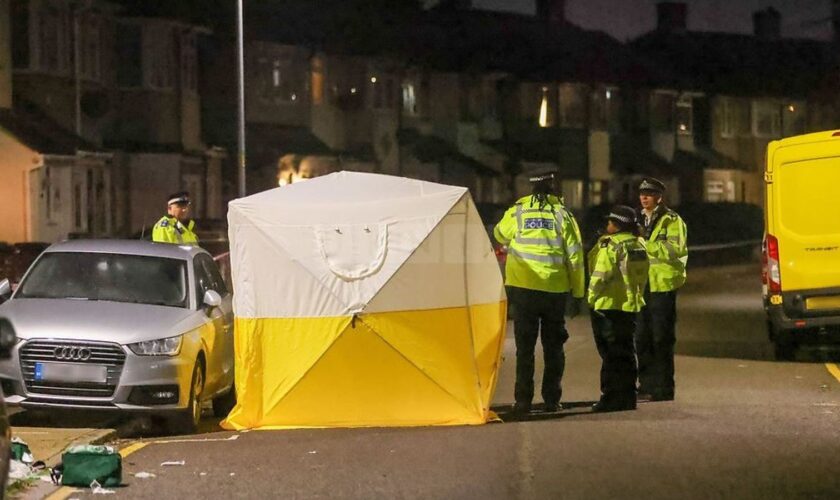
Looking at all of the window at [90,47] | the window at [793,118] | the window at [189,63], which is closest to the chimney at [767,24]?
the window at [793,118]

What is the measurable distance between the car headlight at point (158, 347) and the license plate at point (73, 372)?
269 millimetres

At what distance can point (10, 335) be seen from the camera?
23.4ft

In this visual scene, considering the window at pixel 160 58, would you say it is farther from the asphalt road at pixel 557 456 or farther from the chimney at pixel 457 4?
the asphalt road at pixel 557 456

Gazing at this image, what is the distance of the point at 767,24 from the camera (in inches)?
2980

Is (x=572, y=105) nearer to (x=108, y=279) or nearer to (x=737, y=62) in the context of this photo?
(x=737, y=62)

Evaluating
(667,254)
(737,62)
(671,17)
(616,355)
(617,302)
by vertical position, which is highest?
(671,17)

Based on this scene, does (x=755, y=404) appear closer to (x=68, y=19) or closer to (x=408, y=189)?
(x=408, y=189)

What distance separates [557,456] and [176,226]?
6027mm

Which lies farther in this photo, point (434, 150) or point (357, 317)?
point (434, 150)

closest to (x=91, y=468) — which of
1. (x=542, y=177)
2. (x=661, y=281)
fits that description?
(x=542, y=177)

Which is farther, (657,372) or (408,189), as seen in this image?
(657,372)

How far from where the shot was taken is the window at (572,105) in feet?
201

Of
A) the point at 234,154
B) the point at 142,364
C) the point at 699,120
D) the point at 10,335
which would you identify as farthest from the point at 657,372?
the point at 699,120

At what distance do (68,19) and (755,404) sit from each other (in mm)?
31020
